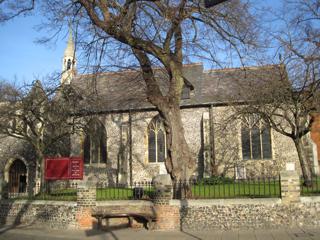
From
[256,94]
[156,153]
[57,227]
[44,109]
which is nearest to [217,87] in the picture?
[156,153]

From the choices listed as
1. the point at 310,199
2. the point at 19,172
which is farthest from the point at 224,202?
the point at 19,172

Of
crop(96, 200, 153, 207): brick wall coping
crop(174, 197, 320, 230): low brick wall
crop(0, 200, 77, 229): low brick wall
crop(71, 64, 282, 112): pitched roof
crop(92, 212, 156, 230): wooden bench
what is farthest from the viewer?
crop(71, 64, 282, 112): pitched roof

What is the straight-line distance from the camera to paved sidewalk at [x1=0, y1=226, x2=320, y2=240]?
11023 mm

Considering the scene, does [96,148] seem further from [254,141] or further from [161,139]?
[254,141]

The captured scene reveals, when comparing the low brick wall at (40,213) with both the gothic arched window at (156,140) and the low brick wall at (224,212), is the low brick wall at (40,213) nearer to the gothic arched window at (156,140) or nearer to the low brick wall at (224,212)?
the low brick wall at (224,212)

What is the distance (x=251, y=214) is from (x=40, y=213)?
319 inches

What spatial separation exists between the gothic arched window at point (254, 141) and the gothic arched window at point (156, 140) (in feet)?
18.7

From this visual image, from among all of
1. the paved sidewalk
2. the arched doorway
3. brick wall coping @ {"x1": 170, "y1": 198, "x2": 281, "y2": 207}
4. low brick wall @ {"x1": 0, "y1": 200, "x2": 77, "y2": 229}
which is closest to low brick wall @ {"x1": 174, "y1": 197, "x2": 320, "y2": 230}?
brick wall coping @ {"x1": 170, "y1": 198, "x2": 281, "y2": 207}

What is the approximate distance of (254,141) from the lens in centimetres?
2550

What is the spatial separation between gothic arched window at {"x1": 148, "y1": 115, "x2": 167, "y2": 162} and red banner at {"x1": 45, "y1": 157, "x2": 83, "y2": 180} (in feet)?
33.5

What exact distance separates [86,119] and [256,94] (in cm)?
999

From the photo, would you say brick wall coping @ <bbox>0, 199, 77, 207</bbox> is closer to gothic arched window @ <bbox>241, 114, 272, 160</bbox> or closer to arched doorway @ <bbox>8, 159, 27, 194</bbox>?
arched doorway @ <bbox>8, 159, 27, 194</bbox>

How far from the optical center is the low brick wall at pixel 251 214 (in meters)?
12.1

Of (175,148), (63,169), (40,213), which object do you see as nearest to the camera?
(175,148)
